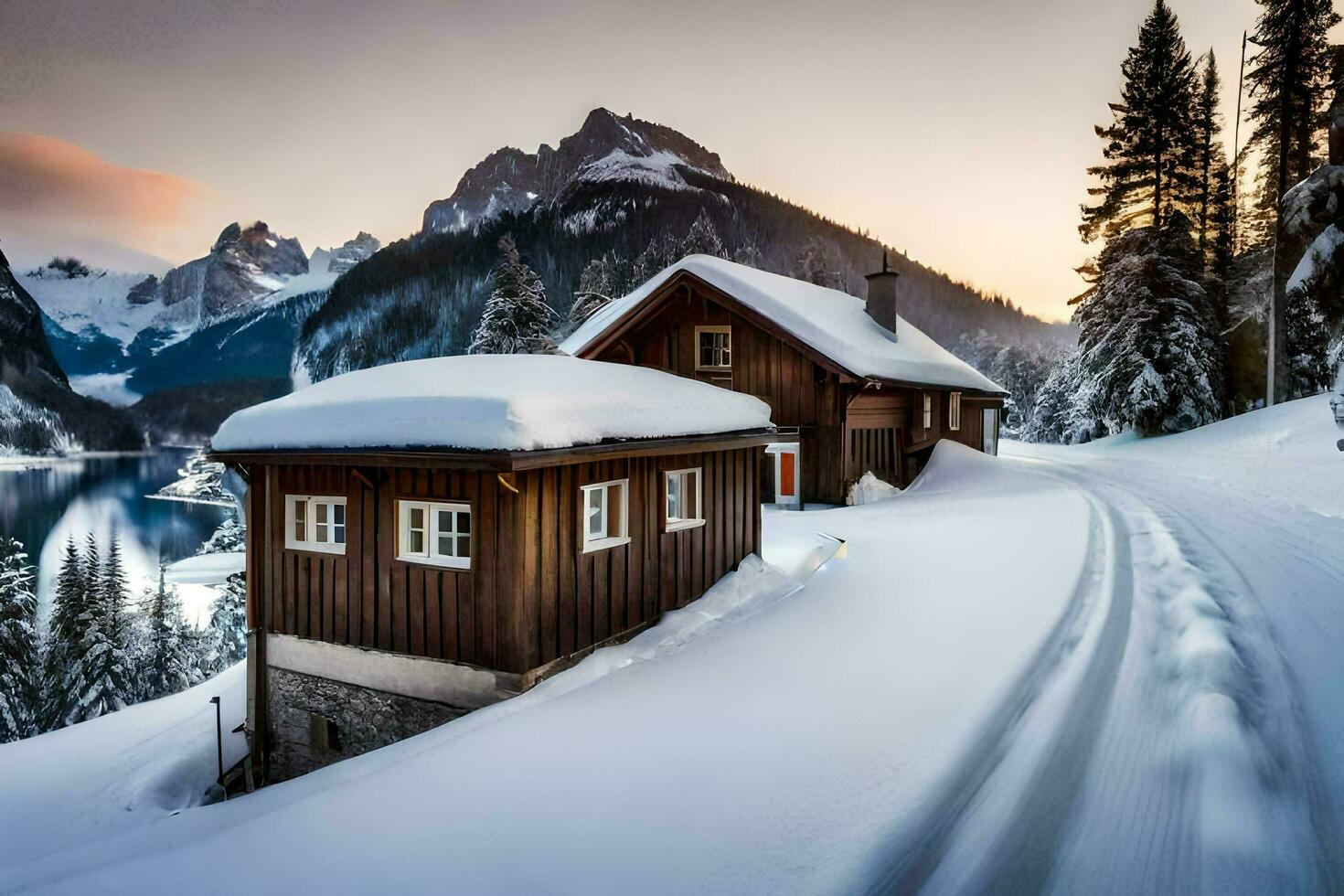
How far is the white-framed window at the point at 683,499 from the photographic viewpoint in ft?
28.2

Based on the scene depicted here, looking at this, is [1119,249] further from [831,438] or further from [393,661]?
[393,661]

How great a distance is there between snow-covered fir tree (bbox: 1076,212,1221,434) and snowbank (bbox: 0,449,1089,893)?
22.8m

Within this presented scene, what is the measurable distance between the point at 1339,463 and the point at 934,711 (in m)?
16.2

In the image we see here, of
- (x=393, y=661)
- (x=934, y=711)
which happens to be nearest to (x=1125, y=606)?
(x=934, y=711)

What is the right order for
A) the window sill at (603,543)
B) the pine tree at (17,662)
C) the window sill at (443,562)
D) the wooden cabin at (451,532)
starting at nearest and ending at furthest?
the wooden cabin at (451,532), the window sill at (443,562), the window sill at (603,543), the pine tree at (17,662)

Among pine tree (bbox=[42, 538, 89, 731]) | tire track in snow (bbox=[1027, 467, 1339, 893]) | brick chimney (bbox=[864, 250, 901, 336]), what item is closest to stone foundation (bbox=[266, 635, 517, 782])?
tire track in snow (bbox=[1027, 467, 1339, 893])

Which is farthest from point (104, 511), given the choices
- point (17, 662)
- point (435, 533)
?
point (435, 533)

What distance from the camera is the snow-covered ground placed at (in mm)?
3184

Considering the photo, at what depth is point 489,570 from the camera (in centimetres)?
671

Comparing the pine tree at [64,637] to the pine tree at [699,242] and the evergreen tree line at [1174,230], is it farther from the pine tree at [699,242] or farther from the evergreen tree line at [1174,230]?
the pine tree at [699,242]

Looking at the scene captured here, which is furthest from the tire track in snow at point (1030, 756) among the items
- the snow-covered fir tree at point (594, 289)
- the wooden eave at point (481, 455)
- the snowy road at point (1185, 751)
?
the snow-covered fir tree at point (594, 289)

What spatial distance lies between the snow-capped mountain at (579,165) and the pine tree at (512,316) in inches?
3414

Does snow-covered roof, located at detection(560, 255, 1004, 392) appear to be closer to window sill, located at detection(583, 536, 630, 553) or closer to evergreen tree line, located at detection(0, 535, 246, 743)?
window sill, located at detection(583, 536, 630, 553)

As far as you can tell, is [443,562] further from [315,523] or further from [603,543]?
[315,523]
